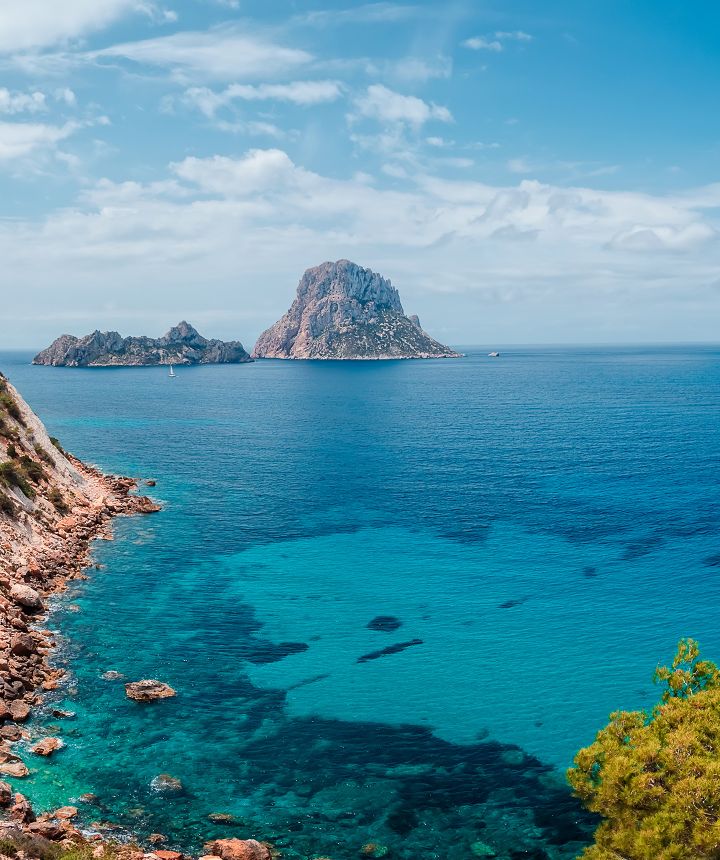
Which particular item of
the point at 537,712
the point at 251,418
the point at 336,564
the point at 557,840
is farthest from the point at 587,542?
the point at 251,418

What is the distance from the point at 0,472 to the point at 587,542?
7400 cm

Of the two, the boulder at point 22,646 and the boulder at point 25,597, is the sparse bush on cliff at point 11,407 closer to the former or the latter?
the boulder at point 25,597

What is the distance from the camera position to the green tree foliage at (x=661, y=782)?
25703 mm

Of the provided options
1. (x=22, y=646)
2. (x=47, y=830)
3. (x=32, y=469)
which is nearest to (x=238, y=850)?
(x=47, y=830)

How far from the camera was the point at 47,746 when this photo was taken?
135ft

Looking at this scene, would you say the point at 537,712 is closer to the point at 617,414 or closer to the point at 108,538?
the point at 108,538

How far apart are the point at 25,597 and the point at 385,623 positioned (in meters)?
33.8

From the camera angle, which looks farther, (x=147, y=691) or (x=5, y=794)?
(x=147, y=691)

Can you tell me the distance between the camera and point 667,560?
74.8 m

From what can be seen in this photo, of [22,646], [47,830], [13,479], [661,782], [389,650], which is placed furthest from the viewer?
[13,479]

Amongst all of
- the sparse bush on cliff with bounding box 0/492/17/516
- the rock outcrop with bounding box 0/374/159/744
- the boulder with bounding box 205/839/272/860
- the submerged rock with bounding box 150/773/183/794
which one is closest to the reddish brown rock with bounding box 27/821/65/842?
the submerged rock with bounding box 150/773/183/794

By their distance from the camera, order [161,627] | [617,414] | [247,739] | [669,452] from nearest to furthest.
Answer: [247,739]
[161,627]
[669,452]
[617,414]

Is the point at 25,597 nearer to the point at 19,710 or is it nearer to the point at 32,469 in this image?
the point at 19,710

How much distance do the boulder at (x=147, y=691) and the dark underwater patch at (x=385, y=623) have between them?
1993cm
